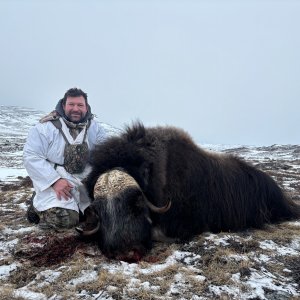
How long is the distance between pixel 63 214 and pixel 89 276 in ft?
4.08

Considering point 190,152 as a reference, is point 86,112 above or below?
above

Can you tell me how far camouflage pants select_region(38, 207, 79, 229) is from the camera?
3730 millimetres

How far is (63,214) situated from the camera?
3.73 m

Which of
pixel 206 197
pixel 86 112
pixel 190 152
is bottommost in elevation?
pixel 206 197

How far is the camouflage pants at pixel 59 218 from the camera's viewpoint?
12.2 feet

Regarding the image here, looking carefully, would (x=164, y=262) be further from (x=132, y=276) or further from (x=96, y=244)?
(x=96, y=244)

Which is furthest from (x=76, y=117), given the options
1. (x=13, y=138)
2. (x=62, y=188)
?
(x=13, y=138)

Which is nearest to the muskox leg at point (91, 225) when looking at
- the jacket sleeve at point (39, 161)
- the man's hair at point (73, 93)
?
the jacket sleeve at point (39, 161)

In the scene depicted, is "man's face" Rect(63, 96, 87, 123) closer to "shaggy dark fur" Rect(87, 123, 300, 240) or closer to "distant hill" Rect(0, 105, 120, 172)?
"distant hill" Rect(0, 105, 120, 172)

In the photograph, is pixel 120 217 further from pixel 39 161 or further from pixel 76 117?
pixel 76 117

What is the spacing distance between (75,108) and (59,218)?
1.07 meters

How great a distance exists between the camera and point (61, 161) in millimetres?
3865

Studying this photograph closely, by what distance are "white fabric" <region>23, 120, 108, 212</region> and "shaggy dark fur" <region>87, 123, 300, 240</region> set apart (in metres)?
0.53

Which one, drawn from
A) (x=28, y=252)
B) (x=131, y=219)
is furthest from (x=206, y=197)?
(x=28, y=252)
